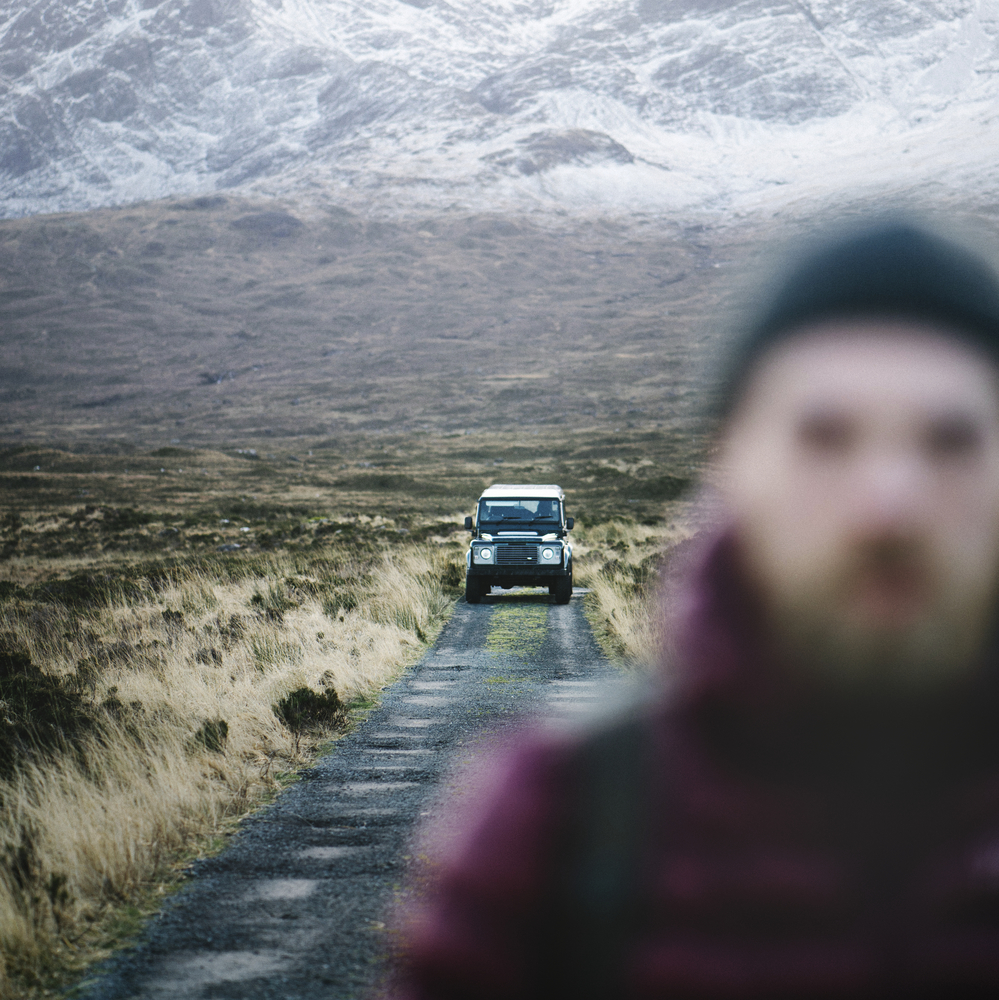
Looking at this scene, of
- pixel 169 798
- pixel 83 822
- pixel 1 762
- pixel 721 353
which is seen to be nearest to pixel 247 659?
pixel 1 762

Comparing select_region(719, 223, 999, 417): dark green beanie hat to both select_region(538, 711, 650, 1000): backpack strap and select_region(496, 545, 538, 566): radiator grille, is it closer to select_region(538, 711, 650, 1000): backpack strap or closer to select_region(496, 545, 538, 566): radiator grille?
select_region(538, 711, 650, 1000): backpack strap

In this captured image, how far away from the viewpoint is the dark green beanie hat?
1289 mm

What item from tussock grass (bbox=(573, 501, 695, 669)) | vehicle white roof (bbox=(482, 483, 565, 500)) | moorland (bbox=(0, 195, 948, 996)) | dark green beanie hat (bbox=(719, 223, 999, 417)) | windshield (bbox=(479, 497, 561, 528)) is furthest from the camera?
vehicle white roof (bbox=(482, 483, 565, 500))

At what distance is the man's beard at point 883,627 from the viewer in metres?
1.12

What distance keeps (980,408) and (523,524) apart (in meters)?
16.0

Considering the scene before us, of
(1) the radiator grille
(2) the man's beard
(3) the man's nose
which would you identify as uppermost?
(3) the man's nose

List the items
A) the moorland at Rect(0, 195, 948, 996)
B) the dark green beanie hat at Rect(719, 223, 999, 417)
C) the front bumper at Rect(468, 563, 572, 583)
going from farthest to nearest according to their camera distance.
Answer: the front bumper at Rect(468, 563, 572, 583) → the moorland at Rect(0, 195, 948, 996) → the dark green beanie hat at Rect(719, 223, 999, 417)

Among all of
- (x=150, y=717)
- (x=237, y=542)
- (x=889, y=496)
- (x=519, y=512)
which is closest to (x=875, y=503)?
(x=889, y=496)

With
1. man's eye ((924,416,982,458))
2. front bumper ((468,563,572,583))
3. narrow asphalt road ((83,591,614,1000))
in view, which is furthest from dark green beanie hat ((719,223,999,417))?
front bumper ((468,563,572,583))

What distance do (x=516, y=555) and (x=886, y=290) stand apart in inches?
610

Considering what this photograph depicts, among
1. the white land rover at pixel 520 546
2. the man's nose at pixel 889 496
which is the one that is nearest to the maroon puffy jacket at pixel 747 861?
the man's nose at pixel 889 496

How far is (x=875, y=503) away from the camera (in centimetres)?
113

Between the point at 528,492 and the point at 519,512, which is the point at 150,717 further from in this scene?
the point at 528,492

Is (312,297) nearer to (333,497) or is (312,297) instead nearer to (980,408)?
(333,497)
